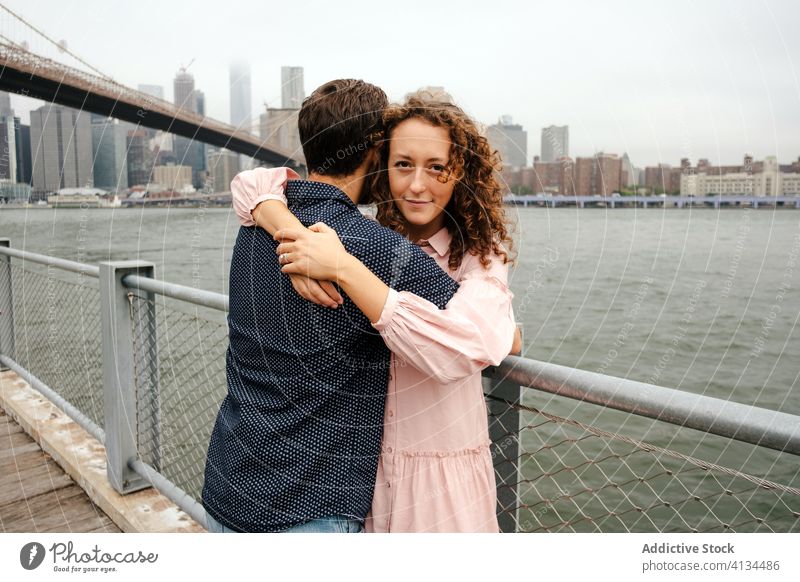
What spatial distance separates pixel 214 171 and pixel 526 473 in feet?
13.5

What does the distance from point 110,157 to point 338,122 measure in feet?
4.04

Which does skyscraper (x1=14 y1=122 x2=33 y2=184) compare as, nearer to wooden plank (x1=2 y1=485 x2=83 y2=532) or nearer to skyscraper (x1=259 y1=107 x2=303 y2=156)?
skyscraper (x1=259 y1=107 x2=303 y2=156)

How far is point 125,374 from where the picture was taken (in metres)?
2.21

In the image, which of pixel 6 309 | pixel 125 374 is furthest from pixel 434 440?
pixel 6 309

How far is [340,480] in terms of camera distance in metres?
1.03

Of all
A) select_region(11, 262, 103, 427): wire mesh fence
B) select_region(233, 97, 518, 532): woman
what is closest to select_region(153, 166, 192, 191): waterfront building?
select_region(233, 97, 518, 532): woman

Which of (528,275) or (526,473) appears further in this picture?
(528,275)

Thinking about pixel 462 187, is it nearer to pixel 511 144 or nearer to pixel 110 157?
pixel 511 144

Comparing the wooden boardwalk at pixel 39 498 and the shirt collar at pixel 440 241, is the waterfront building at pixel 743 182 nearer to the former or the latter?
the shirt collar at pixel 440 241

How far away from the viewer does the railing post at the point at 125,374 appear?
7.09 ft

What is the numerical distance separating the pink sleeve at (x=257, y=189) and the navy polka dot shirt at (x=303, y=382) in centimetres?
2

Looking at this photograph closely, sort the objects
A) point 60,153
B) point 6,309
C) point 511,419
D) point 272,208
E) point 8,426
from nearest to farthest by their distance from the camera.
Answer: point 272,208 < point 511,419 < point 60,153 < point 8,426 < point 6,309
